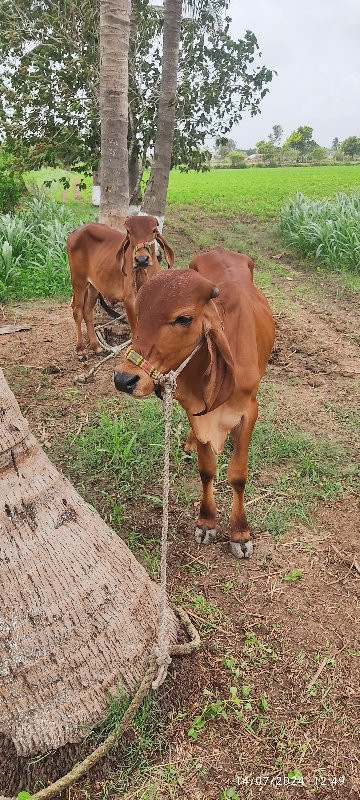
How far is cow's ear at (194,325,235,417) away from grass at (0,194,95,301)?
5.11 m

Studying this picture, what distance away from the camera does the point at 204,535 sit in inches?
119

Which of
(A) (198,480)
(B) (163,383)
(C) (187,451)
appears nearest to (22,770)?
(B) (163,383)

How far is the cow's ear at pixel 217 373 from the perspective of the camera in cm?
221

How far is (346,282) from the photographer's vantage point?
7.81m

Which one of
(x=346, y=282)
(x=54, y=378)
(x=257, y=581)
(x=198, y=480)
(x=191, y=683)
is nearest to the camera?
(x=191, y=683)

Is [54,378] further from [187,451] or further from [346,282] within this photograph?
[346,282]

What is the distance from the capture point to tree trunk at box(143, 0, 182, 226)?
7578 mm

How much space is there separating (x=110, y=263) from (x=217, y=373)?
9.86 ft

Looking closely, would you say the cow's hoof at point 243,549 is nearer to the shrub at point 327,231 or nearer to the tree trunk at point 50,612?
the tree trunk at point 50,612

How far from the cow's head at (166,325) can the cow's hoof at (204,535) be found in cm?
121

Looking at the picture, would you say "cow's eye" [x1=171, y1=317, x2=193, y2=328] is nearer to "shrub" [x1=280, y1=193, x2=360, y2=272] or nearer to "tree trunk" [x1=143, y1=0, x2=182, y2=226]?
"tree trunk" [x1=143, y1=0, x2=182, y2=226]

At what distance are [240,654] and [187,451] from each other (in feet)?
5.29

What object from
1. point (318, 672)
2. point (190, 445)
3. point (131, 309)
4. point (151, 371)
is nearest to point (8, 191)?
point (131, 309)

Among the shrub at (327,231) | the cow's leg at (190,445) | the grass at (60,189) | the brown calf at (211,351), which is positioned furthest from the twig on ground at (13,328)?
the grass at (60,189)
